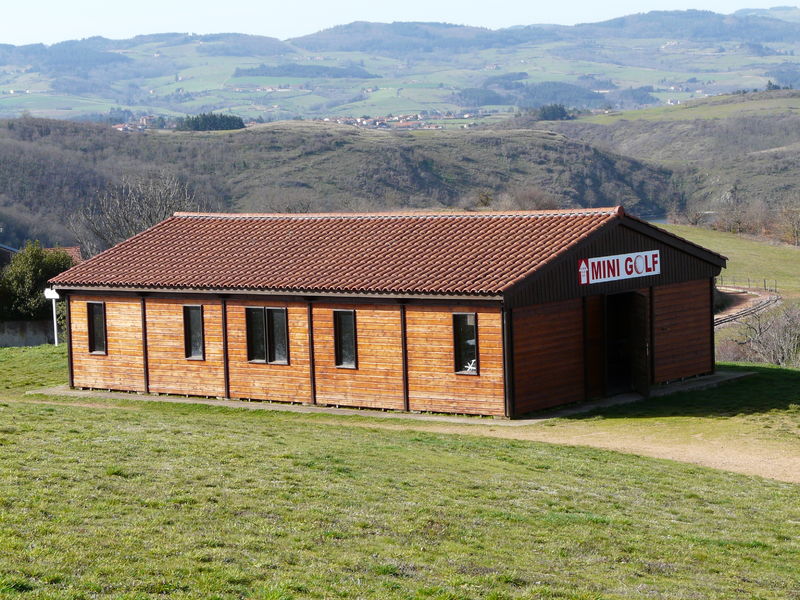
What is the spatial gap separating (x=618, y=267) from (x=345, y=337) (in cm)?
592

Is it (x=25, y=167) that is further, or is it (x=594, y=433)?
(x=25, y=167)

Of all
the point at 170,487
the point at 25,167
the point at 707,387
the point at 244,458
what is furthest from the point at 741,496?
the point at 25,167

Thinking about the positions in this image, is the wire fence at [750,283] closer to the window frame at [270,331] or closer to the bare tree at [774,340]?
the bare tree at [774,340]

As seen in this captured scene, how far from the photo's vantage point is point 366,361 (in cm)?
2461

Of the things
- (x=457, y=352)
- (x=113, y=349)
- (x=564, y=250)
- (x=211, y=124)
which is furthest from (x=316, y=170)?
(x=457, y=352)

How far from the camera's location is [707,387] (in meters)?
27.0

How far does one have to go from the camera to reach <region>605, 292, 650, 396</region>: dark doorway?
25.7m

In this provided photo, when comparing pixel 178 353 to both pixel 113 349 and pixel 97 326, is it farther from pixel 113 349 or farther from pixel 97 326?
pixel 97 326

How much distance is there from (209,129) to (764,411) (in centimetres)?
14604

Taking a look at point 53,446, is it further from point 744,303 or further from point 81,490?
point 744,303

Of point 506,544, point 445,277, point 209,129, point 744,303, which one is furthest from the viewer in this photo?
point 209,129

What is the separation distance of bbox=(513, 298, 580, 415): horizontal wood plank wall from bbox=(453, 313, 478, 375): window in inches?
33.0

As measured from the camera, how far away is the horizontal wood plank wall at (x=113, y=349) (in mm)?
27453

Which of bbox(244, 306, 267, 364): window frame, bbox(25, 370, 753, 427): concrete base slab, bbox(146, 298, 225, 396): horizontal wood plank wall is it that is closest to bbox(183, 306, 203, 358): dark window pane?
bbox(146, 298, 225, 396): horizontal wood plank wall
